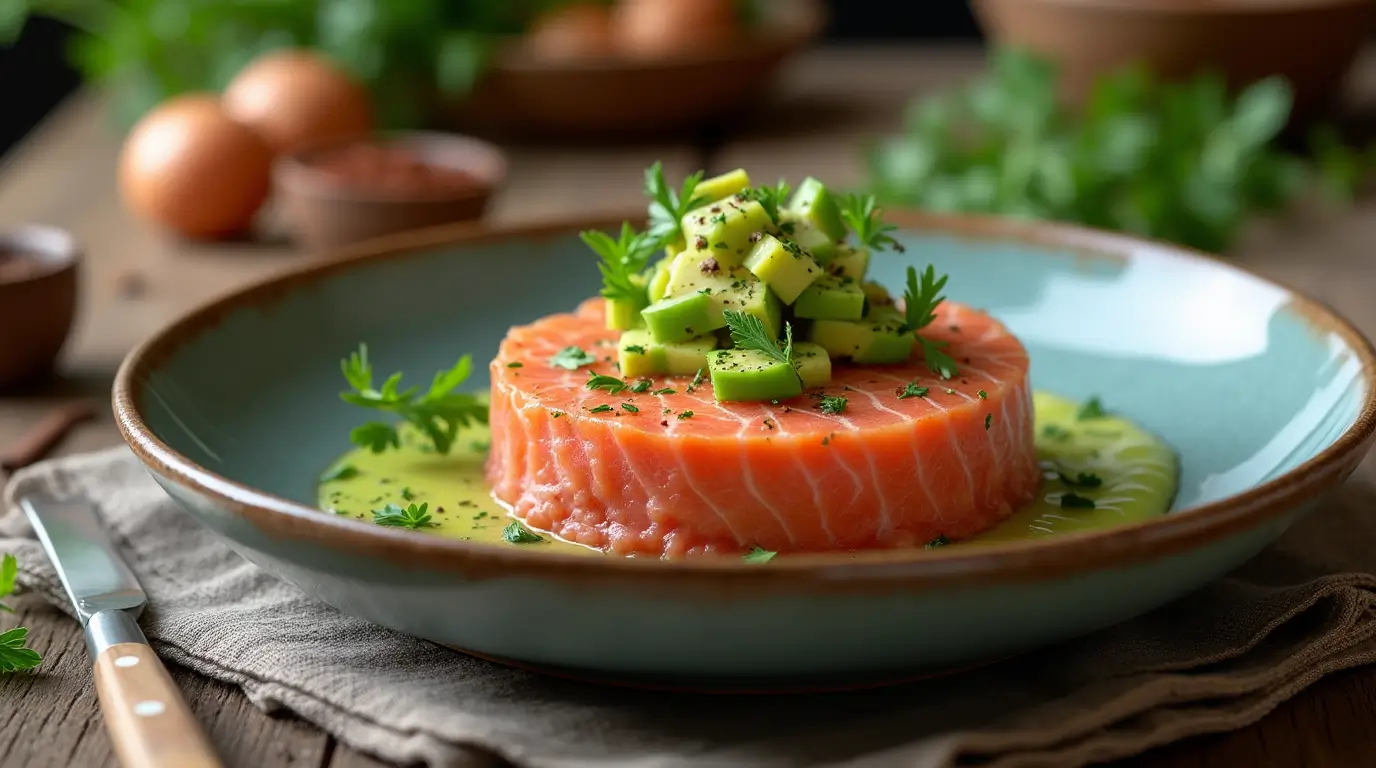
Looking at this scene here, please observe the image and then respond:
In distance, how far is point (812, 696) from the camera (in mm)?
2641

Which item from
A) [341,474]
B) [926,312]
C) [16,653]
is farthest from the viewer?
[341,474]

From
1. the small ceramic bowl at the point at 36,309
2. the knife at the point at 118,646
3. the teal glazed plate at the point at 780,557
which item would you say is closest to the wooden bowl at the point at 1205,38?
the teal glazed plate at the point at 780,557

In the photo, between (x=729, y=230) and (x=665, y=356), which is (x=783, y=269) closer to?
(x=729, y=230)

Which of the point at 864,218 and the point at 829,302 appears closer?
the point at 829,302

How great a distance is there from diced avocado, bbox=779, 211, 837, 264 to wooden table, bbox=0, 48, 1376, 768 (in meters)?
1.29

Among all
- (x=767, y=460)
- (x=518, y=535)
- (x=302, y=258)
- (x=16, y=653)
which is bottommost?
(x=302, y=258)

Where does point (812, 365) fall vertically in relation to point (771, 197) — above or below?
below

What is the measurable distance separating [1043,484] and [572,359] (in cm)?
113

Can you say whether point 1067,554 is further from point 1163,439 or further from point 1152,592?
point 1163,439

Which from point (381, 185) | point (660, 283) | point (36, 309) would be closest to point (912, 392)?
point (660, 283)

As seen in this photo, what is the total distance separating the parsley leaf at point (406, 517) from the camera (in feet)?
10.4

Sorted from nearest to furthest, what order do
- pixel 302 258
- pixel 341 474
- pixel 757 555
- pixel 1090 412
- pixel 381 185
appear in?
pixel 757 555 < pixel 341 474 < pixel 1090 412 < pixel 381 185 < pixel 302 258

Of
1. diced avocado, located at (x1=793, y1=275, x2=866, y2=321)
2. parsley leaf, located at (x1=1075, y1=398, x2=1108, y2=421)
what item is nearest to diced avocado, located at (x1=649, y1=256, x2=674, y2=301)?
diced avocado, located at (x1=793, y1=275, x2=866, y2=321)

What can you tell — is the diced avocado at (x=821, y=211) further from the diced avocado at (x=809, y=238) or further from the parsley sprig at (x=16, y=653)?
the parsley sprig at (x=16, y=653)
